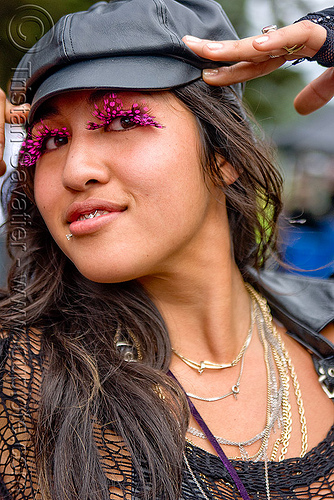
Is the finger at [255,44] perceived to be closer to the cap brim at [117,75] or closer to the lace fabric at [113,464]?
the cap brim at [117,75]

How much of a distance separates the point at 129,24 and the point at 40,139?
1.78 feet

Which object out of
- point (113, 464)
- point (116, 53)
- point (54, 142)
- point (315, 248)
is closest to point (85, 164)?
point (54, 142)

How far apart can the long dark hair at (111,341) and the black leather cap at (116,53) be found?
13 cm

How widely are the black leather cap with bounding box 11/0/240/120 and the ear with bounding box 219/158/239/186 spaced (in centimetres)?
38

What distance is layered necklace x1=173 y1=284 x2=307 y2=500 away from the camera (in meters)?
1.83

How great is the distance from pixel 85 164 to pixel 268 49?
773 mm

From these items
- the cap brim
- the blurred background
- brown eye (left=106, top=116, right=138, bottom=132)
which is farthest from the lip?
the blurred background

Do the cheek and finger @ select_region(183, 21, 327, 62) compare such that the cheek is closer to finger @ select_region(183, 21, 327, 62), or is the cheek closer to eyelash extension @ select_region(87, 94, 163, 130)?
eyelash extension @ select_region(87, 94, 163, 130)

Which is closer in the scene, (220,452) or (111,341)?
(220,452)

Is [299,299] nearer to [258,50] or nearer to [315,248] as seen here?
[258,50]

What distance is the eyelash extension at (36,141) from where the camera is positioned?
1.82 metres

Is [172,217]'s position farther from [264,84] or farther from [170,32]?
[264,84]

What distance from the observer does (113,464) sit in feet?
5.18

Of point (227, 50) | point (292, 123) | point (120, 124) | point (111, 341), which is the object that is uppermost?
point (227, 50)
